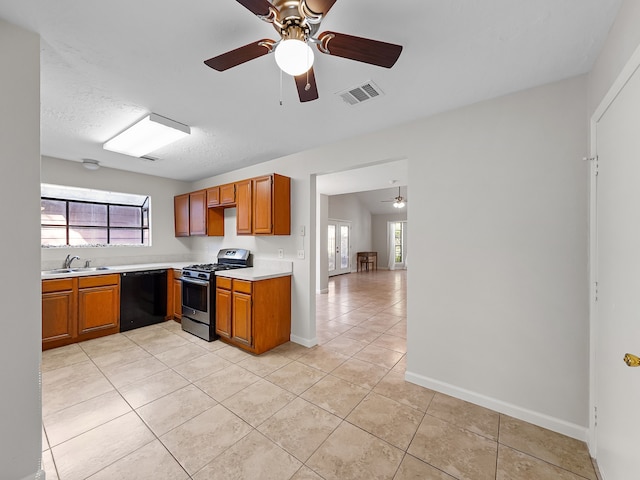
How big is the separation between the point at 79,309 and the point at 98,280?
15.8 inches

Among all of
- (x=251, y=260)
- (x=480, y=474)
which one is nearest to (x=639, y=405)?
(x=480, y=474)

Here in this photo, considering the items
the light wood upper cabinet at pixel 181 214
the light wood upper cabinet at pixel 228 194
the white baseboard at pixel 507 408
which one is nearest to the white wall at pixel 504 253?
the white baseboard at pixel 507 408

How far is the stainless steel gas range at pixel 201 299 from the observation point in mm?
3418

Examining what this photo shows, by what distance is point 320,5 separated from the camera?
41.1 inches

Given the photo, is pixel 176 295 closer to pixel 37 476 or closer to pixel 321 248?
pixel 37 476

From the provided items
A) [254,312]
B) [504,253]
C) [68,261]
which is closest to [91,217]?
[68,261]

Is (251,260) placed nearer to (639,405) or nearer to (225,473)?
(225,473)

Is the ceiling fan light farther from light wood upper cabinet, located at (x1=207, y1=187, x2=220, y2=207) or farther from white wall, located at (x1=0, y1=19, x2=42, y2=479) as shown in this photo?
light wood upper cabinet, located at (x1=207, y1=187, x2=220, y2=207)

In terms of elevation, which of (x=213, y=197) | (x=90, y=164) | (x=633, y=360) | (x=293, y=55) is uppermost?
(x=90, y=164)

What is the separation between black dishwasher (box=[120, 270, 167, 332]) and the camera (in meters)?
3.81

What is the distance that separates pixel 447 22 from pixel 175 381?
11.1 feet

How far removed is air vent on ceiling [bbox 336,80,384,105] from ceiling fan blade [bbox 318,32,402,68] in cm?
64

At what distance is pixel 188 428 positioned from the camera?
1.86 meters

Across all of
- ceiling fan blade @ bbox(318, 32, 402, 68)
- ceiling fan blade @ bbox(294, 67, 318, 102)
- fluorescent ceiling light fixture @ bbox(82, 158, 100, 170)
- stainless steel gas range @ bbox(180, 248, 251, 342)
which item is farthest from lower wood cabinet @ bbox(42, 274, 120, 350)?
ceiling fan blade @ bbox(318, 32, 402, 68)
